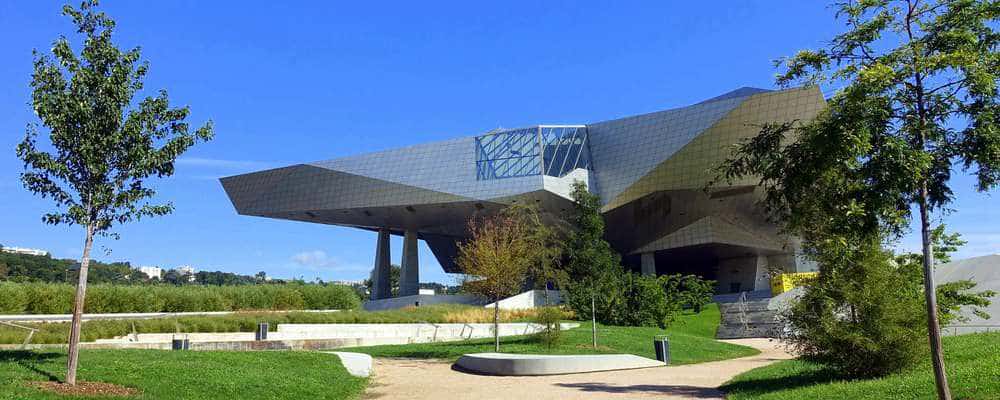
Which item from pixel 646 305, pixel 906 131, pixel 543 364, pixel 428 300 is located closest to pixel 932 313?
pixel 906 131

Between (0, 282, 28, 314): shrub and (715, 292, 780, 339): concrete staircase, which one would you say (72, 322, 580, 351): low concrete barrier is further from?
(0, 282, 28, 314): shrub

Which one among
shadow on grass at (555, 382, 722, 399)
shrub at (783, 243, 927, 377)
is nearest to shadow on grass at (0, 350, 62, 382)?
shadow on grass at (555, 382, 722, 399)

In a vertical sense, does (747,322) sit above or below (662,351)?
above

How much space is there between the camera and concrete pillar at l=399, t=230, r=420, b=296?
6662 cm

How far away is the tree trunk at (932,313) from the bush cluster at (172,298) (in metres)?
33.4

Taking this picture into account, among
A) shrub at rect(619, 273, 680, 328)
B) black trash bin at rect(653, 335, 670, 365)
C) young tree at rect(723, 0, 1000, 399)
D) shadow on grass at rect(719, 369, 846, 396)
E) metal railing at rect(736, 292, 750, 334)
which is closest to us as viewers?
young tree at rect(723, 0, 1000, 399)

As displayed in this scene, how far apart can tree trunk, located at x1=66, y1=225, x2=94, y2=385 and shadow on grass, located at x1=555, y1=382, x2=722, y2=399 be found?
9.40 metres

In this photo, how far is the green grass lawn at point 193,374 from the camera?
466 inches

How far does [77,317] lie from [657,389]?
435 inches

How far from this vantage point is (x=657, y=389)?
14.9 m

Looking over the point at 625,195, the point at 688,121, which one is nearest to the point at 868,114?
the point at 688,121

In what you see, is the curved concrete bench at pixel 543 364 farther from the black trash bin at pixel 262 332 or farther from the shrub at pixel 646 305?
the shrub at pixel 646 305

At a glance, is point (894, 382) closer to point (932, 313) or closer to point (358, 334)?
point (932, 313)

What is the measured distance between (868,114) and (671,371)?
439 inches
